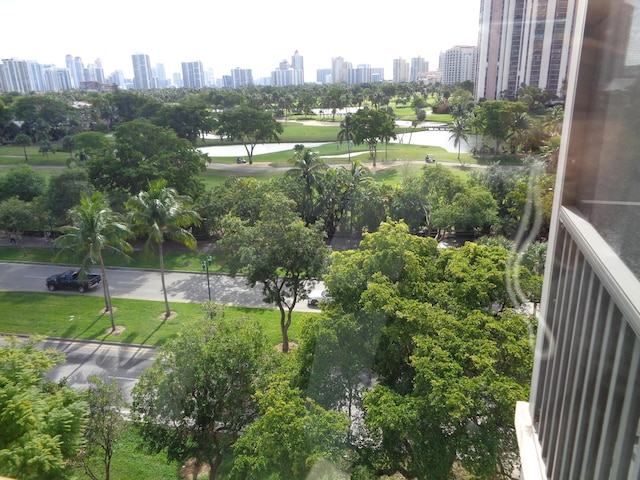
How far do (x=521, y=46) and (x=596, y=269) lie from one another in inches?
1955

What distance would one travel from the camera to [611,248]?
9.18 ft


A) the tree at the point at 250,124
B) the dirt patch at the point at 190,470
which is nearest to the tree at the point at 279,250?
the dirt patch at the point at 190,470

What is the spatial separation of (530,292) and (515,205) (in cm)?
1109

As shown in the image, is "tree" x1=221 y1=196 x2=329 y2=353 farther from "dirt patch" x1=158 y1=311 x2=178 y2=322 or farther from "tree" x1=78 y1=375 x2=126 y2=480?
"tree" x1=78 y1=375 x2=126 y2=480

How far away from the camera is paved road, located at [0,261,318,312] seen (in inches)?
624

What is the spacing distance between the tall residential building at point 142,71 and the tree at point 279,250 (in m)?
174

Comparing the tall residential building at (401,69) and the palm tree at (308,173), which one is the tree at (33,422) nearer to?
the palm tree at (308,173)

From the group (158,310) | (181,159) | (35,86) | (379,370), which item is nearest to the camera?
(379,370)

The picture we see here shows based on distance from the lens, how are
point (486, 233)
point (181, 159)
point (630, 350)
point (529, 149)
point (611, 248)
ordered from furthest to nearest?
point (529, 149), point (181, 159), point (486, 233), point (611, 248), point (630, 350)

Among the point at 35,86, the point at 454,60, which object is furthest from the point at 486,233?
the point at 35,86

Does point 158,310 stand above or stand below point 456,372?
below

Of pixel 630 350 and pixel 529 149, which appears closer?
pixel 630 350

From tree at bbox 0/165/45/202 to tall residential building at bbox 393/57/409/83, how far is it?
437 feet

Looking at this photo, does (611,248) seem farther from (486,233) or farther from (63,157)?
(63,157)
